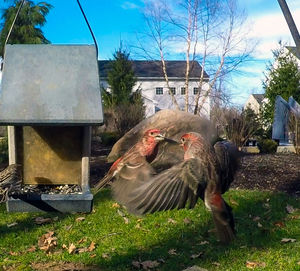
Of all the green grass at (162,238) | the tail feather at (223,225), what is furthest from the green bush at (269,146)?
the tail feather at (223,225)

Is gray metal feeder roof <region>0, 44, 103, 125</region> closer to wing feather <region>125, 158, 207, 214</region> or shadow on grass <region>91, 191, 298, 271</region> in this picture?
shadow on grass <region>91, 191, 298, 271</region>

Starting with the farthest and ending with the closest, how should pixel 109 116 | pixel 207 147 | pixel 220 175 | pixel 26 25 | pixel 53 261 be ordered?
pixel 109 116 < pixel 26 25 < pixel 53 261 < pixel 220 175 < pixel 207 147

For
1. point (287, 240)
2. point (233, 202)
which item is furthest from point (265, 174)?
point (287, 240)

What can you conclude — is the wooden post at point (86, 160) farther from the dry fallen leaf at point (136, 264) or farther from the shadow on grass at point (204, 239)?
the dry fallen leaf at point (136, 264)

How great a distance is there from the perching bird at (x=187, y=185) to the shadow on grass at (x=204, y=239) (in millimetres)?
1973

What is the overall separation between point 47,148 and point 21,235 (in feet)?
3.25

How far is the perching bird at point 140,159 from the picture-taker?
132cm

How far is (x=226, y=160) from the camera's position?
1.73 m

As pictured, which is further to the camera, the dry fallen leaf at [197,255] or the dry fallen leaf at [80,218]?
the dry fallen leaf at [80,218]

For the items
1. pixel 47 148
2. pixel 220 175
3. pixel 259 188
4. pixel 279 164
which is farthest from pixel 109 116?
pixel 220 175

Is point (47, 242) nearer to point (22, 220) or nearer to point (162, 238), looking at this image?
point (22, 220)

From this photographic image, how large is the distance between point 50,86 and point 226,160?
202 cm

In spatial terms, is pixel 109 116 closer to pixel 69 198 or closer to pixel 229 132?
pixel 229 132

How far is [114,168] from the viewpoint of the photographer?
1.47 meters
